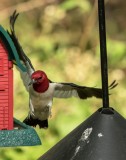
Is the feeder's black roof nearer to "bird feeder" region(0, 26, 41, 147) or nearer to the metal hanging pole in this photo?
the metal hanging pole

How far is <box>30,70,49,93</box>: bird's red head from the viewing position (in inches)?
46.7

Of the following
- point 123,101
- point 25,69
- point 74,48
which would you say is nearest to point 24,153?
point 123,101

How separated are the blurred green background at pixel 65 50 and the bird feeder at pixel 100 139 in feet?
3.46

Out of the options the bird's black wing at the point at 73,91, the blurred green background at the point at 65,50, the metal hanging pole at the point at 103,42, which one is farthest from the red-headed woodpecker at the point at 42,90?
the blurred green background at the point at 65,50

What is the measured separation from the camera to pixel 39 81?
1.18 metres

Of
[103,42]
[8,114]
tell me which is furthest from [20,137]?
[103,42]

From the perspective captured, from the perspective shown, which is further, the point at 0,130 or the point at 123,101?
the point at 123,101

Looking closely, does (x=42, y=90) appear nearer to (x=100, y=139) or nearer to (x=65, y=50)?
(x=100, y=139)

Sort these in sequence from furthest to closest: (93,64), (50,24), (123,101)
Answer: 1. (50,24)
2. (93,64)
3. (123,101)

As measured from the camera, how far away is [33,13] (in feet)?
8.68

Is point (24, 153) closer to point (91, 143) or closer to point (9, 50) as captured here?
point (9, 50)

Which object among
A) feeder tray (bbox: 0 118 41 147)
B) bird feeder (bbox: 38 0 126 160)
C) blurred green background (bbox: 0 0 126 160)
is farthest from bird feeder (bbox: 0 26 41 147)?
blurred green background (bbox: 0 0 126 160)

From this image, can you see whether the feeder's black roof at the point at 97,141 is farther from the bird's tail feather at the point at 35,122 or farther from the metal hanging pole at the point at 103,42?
the bird's tail feather at the point at 35,122

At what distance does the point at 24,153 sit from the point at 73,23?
895 millimetres
